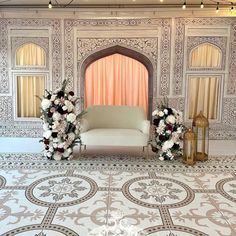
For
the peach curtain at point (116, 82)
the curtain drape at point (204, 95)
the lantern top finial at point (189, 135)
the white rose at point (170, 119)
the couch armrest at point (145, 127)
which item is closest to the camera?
the lantern top finial at point (189, 135)

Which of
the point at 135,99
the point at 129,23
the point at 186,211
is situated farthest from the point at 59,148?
the point at 135,99

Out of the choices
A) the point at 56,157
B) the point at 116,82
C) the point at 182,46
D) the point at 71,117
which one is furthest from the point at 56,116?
the point at 116,82

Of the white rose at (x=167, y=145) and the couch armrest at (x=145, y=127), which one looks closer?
the white rose at (x=167, y=145)

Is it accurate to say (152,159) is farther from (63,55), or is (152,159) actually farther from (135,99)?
(135,99)

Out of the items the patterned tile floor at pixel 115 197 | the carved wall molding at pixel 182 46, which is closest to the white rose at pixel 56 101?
the patterned tile floor at pixel 115 197

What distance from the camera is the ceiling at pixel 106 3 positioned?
6012 millimetres

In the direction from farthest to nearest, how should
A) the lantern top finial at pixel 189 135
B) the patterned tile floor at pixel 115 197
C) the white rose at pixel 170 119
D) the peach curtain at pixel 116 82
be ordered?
the peach curtain at pixel 116 82
the white rose at pixel 170 119
the lantern top finial at pixel 189 135
the patterned tile floor at pixel 115 197

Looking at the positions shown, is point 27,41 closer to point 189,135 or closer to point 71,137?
point 71,137

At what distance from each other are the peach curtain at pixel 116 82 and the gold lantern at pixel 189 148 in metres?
4.62

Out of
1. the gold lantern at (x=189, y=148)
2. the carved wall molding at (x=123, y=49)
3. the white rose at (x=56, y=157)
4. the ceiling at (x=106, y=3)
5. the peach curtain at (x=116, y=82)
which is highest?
the ceiling at (x=106, y=3)

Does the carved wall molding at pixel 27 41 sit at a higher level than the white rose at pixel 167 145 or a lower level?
higher

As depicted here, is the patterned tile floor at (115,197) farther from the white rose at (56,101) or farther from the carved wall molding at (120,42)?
the carved wall molding at (120,42)

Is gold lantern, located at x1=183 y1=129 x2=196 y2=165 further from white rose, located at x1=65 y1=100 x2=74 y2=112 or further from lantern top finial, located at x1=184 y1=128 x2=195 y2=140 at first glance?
white rose, located at x1=65 y1=100 x2=74 y2=112

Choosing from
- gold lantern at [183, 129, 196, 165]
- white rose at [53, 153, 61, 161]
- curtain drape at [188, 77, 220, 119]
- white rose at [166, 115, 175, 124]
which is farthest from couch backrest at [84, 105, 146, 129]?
curtain drape at [188, 77, 220, 119]
